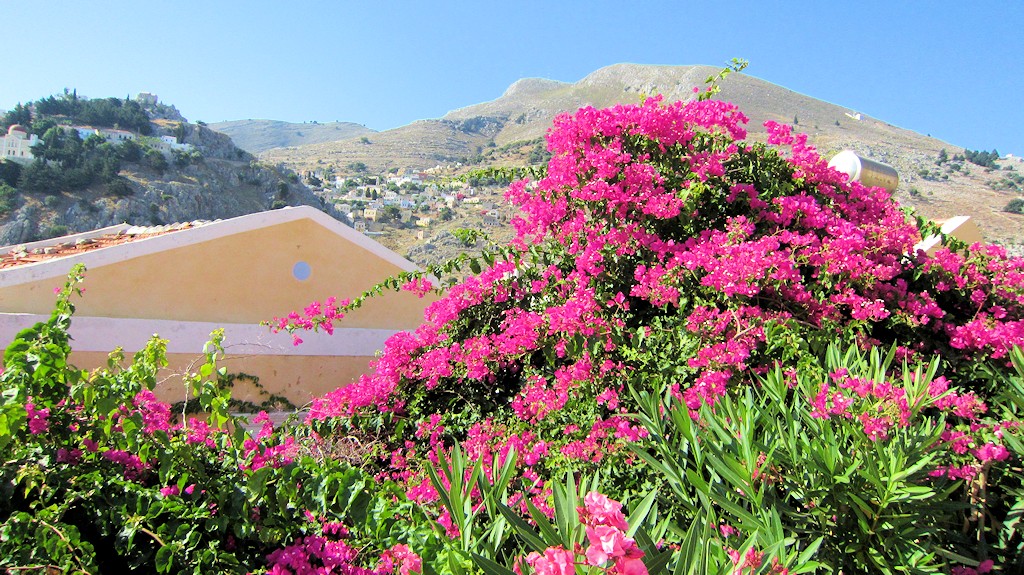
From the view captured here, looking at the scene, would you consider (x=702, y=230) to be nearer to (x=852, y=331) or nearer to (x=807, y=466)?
(x=852, y=331)

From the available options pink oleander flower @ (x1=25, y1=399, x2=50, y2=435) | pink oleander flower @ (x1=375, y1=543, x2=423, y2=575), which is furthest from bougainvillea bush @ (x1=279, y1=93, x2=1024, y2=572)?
pink oleander flower @ (x1=25, y1=399, x2=50, y2=435)

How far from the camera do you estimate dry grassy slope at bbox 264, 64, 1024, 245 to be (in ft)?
115

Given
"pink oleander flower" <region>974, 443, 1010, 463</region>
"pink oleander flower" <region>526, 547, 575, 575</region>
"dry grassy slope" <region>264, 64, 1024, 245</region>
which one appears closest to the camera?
"pink oleander flower" <region>526, 547, 575, 575</region>

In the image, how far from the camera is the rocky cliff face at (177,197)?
4741cm

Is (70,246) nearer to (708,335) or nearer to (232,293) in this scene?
(232,293)

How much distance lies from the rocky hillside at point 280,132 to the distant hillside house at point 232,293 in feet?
388

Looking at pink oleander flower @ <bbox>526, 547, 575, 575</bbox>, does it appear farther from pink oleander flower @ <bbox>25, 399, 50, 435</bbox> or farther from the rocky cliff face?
the rocky cliff face

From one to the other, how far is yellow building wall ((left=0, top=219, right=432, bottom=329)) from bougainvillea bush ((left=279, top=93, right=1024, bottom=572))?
2.09m

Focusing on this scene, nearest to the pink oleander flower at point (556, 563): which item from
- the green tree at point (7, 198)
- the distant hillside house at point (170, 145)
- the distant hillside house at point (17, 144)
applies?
the green tree at point (7, 198)

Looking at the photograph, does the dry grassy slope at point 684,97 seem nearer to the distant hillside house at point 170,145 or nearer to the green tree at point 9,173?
the distant hillside house at point 170,145

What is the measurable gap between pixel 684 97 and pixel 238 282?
32667mm

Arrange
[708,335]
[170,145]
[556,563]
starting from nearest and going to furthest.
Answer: [556,563], [708,335], [170,145]

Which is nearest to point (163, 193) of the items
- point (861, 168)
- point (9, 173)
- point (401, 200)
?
point (9, 173)

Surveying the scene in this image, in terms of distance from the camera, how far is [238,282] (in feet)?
20.2
